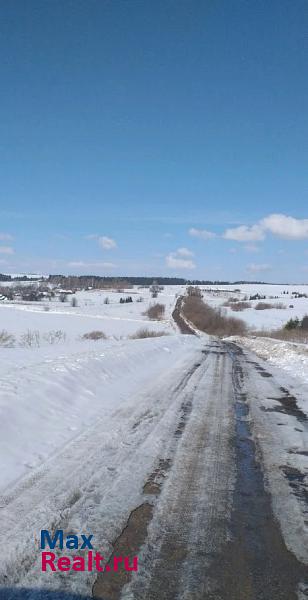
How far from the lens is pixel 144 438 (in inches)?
235

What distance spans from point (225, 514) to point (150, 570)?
Answer: 1154 mm

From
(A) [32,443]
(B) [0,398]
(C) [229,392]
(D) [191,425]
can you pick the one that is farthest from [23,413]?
(C) [229,392]

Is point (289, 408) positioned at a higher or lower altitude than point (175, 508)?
lower

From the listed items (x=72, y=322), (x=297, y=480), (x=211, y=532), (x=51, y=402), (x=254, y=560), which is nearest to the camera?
(x=254, y=560)

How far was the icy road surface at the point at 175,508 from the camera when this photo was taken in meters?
2.75

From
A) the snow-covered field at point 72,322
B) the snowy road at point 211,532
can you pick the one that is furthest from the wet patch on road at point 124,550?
the snow-covered field at point 72,322

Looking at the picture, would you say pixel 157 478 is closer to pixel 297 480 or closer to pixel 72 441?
pixel 297 480

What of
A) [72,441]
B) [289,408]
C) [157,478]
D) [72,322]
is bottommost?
[72,322]

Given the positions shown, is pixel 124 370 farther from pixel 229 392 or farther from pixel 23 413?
pixel 23 413

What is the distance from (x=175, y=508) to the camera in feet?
12.6

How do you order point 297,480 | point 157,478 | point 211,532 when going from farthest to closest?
point 297,480
point 157,478
point 211,532

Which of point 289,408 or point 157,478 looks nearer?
point 157,478

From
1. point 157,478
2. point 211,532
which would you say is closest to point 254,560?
point 211,532

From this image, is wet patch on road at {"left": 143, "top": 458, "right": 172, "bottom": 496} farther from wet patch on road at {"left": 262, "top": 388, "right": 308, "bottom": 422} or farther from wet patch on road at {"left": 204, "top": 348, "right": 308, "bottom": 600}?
wet patch on road at {"left": 262, "top": 388, "right": 308, "bottom": 422}
